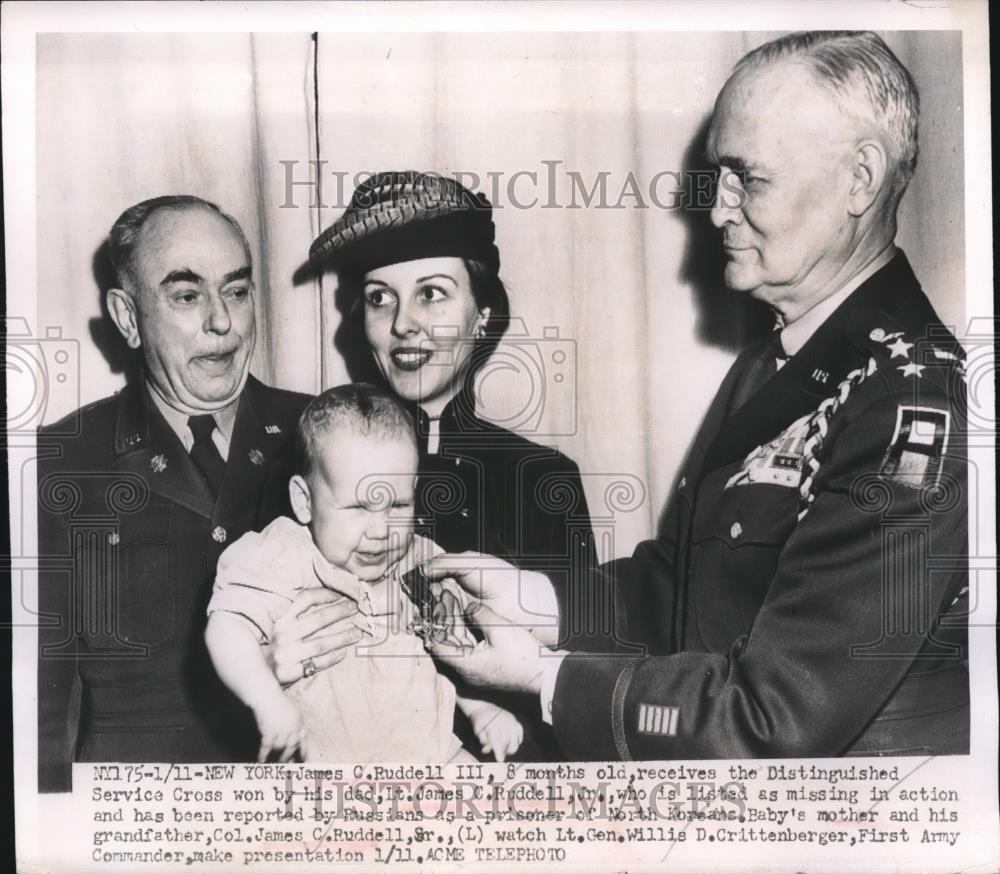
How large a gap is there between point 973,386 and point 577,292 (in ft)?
2.99

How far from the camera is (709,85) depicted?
8.59 ft

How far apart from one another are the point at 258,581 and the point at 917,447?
1.47 m

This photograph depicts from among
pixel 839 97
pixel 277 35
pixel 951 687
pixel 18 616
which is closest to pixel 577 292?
pixel 839 97

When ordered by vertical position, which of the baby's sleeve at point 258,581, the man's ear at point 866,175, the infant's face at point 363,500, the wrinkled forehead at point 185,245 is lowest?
the baby's sleeve at point 258,581

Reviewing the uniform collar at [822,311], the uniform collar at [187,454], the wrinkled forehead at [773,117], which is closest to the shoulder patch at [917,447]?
the uniform collar at [822,311]

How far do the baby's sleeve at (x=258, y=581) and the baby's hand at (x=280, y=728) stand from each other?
153mm

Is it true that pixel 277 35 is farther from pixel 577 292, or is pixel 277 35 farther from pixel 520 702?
pixel 520 702

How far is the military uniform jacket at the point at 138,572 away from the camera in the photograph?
259cm

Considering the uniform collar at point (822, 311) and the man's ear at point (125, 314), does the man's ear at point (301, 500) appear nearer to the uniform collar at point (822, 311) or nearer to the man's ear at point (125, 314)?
the man's ear at point (125, 314)

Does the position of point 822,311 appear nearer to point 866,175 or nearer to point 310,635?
point 866,175

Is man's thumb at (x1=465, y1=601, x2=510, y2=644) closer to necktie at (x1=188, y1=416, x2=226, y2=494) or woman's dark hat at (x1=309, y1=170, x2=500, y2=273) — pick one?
necktie at (x1=188, y1=416, x2=226, y2=494)

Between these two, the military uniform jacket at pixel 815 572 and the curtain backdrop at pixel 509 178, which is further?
the curtain backdrop at pixel 509 178

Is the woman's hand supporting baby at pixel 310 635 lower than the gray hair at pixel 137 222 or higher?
lower

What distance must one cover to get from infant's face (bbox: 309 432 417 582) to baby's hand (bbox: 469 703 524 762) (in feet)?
1.27
